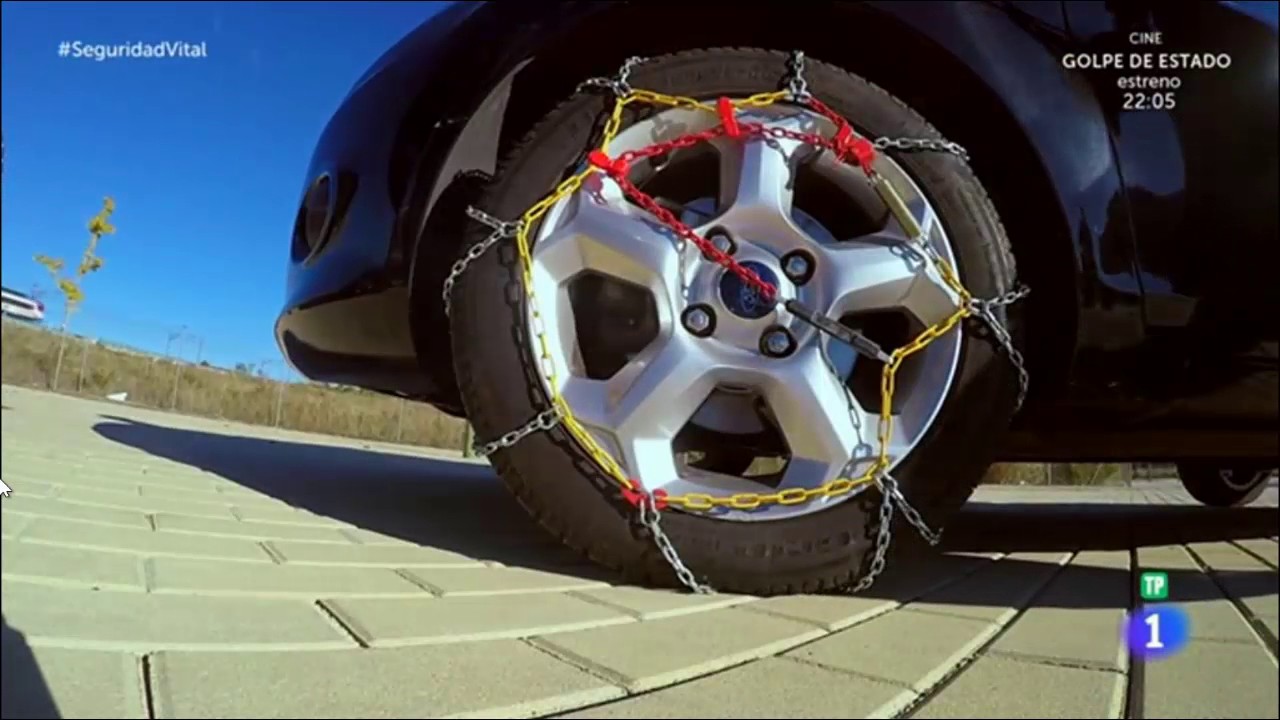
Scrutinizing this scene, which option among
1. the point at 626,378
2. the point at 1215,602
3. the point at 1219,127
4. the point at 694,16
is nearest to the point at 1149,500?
the point at 1215,602

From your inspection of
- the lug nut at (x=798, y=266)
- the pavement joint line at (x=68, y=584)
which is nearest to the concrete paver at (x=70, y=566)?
the pavement joint line at (x=68, y=584)

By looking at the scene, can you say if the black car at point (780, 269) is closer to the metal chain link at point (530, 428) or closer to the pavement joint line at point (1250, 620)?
the metal chain link at point (530, 428)

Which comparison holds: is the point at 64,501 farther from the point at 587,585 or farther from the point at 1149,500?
the point at 1149,500

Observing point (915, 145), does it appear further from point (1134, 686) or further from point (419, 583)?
point (419, 583)

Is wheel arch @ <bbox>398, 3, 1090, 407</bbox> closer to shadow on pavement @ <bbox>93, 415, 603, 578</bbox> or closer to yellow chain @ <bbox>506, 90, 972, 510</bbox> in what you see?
yellow chain @ <bbox>506, 90, 972, 510</bbox>

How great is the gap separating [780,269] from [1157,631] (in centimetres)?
50

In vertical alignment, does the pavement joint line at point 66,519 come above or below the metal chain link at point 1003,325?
below

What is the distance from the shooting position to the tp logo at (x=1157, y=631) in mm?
639

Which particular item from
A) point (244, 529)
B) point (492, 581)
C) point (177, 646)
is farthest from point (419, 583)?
point (177, 646)

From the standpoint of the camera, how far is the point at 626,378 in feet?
3.16

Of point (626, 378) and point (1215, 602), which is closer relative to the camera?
point (1215, 602)

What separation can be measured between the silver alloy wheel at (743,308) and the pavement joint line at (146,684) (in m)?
0.51

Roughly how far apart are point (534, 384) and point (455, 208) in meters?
0.25

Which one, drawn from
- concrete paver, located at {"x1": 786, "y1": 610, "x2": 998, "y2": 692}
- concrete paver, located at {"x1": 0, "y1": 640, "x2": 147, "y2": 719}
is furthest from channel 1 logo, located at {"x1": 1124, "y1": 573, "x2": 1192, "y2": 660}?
concrete paver, located at {"x1": 0, "y1": 640, "x2": 147, "y2": 719}
